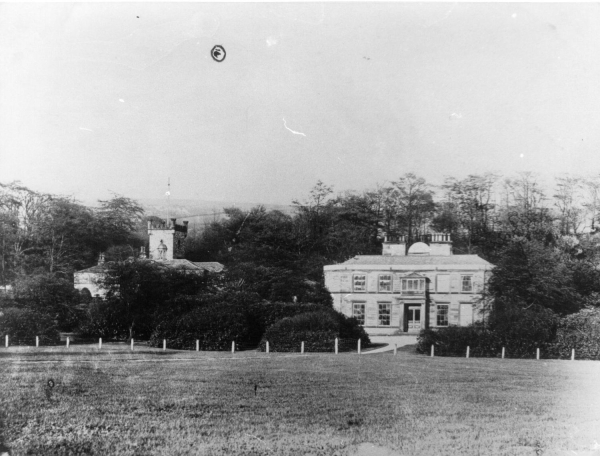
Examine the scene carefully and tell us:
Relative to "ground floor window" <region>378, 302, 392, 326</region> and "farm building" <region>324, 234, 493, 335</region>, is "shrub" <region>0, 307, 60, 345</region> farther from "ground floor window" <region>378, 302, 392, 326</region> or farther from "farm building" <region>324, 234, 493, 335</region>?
"ground floor window" <region>378, 302, 392, 326</region>

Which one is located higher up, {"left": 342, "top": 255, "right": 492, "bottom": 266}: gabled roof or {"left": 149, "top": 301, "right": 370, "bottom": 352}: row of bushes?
{"left": 342, "top": 255, "right": 492, "bottom": 266}: gabled roof

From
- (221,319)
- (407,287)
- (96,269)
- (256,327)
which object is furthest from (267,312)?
(96,269)

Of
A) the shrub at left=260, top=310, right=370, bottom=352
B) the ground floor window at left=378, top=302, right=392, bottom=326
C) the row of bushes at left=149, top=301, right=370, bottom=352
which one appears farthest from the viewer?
the ground floor window at left=378, top=302, right=392, bottom=326

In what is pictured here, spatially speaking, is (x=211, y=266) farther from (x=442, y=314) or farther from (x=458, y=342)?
(x=458, y=342)

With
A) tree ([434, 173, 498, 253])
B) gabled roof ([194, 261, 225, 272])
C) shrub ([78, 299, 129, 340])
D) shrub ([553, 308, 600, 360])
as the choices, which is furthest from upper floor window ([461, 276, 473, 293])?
shrub ([78, 299, 129, 340])

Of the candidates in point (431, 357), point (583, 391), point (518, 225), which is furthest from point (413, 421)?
point (518, 225)
